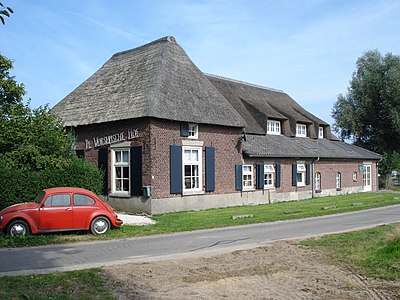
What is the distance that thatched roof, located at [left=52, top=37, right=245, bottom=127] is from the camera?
2223 cm

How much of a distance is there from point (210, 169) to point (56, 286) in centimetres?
1639

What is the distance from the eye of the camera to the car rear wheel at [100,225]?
48.0 ft

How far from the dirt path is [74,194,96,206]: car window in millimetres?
5423

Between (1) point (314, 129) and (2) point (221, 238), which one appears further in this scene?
(1) point (314, 129)

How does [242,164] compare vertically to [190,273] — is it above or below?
above

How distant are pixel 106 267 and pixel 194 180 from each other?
549 inches

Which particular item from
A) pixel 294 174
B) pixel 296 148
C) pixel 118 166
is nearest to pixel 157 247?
pixel 118 166

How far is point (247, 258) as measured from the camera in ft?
34.2

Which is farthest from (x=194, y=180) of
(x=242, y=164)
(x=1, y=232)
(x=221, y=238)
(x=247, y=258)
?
(x=247, y=258)

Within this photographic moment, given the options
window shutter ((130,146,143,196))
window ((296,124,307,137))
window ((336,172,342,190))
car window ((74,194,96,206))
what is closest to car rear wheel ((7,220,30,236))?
car window ((74,194,96,206))

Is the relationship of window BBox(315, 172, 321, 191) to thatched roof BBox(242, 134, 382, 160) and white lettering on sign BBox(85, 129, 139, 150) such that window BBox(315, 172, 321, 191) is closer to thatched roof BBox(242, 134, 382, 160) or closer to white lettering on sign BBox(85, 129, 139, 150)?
thatched roof BBox(242, 134, 382, 160)

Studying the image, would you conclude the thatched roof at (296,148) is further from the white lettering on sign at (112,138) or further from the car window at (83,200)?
the car window at (83,200)

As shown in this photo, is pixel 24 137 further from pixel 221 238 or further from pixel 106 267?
pixel 106 267

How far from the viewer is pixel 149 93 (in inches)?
874
